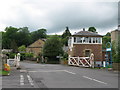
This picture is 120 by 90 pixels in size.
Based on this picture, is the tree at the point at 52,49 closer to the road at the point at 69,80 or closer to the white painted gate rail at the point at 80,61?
the white painted gate rail at the point at 80,61

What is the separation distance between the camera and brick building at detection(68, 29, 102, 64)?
2035 inches

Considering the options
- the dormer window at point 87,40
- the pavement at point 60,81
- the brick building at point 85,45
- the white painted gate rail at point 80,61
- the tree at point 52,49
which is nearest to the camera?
the pavement at point 60,81

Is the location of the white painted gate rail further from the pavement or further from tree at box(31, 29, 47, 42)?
tree at box(31, 29, 47, 42)

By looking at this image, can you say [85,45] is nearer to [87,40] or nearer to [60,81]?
[87,40]

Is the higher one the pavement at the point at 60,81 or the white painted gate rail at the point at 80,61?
the white painted gate rail at the point at 80,61

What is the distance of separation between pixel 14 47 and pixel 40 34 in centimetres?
4361

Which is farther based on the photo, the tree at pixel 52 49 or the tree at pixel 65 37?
the tree at pixel 65 37

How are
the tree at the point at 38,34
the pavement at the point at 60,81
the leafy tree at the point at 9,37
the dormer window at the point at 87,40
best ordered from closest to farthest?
the pavement at the point at 60,81, the dormer window at the point at 87,40, the leafy tree at the point at 9,37, the tree at the point at 38,34

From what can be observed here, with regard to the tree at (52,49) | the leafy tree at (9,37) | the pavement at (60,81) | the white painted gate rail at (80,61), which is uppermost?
the leafy tree at (9,37)

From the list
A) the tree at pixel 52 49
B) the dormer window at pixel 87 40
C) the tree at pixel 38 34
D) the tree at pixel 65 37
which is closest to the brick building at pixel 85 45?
the dormer window at pixel 87 40

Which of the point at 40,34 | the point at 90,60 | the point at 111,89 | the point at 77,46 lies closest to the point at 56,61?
the point at 77,46

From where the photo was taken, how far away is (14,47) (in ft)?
337

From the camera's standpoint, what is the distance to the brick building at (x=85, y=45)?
2035 inches

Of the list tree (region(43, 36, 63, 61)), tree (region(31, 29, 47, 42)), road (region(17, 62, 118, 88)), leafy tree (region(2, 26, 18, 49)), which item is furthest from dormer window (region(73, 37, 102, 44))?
tree (region(31, 29, 47, 42))
